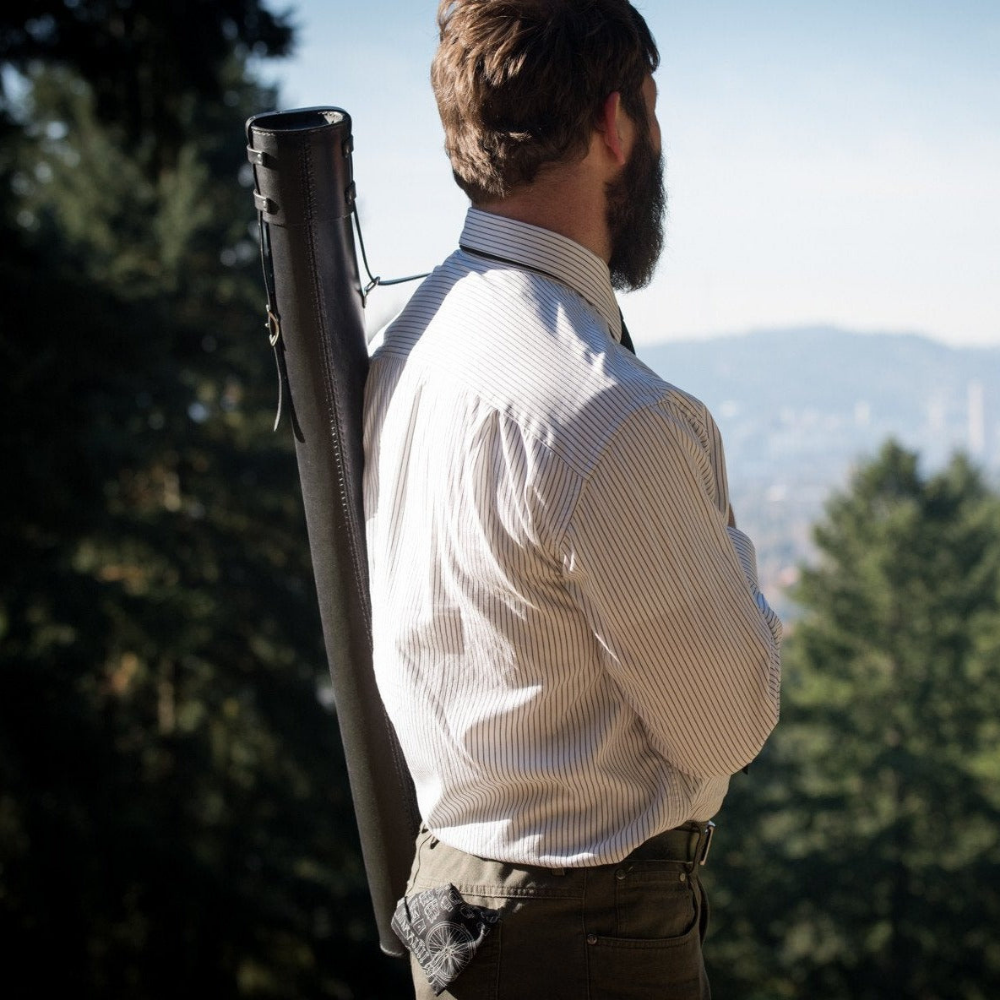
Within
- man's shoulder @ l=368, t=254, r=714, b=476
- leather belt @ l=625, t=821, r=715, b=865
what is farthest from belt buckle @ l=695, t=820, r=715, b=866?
man's shoulder @ l=368, t=254, r=714, b=476

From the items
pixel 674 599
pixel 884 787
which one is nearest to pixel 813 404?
pixel 884 787

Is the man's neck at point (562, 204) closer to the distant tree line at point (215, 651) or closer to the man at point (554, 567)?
the man at point (554, 567)

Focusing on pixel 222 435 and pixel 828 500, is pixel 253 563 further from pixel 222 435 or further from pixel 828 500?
pixel 828 500

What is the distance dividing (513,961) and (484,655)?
39cm

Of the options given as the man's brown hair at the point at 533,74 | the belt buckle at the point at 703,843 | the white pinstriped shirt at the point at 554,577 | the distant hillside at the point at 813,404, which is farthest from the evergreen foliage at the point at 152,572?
the distant hillside at the point at 813,404

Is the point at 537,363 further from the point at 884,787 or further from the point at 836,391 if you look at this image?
the point at 836,391

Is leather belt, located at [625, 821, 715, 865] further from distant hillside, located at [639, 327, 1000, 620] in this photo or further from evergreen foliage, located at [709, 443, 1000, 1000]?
distant hillside, located at [639, 327, 1000, 620]

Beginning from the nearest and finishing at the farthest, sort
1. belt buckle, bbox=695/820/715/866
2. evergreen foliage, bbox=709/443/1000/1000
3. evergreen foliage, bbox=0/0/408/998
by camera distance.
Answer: belt buckle, bbox=695/820/715/866 → evergreen foliage, bbox=0/0/408/998 → evergreen foliage, bbox=709/443/1000/1000

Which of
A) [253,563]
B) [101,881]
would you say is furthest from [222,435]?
[101,881]

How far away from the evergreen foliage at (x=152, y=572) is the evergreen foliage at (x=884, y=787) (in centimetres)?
896

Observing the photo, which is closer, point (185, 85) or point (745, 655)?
point (745, 655)

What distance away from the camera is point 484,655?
132 cm

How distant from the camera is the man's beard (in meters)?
1.41

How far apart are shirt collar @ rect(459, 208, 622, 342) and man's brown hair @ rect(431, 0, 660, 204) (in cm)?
6
